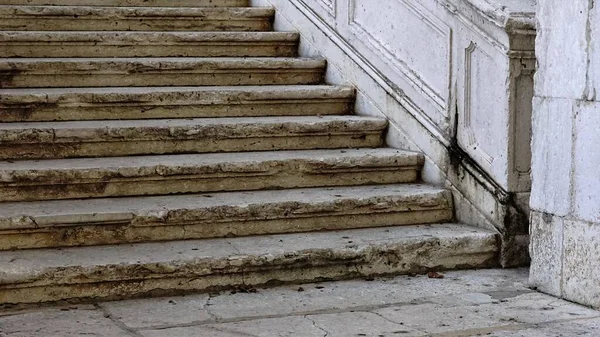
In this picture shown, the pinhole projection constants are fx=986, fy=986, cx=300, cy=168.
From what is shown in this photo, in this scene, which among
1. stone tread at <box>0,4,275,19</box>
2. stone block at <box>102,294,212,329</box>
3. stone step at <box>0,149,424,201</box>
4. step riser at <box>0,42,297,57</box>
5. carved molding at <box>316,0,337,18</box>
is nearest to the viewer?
stone block at <box>102,294,212,329</box>

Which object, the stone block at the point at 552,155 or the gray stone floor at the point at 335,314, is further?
the stone block at the point at 552,155

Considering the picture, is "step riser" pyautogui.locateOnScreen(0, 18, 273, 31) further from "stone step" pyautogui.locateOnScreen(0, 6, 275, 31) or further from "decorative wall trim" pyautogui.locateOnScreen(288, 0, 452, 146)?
"decorative wall trim" pyautogui.locateOnScreen(288, 0, 452, 146)

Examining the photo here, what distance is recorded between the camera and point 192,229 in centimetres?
504

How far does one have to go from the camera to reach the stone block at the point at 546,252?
467 cm

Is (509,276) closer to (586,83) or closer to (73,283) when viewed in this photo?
(586,83)

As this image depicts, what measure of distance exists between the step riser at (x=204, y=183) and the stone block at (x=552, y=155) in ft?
3.98

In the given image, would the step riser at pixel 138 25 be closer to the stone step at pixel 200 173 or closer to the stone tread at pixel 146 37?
the stone tread at pixel 146 37

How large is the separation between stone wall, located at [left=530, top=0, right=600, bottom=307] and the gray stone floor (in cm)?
18

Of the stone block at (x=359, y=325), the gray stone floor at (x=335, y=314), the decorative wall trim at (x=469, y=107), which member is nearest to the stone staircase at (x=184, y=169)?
the gray stone floor at (x=335, y=314)

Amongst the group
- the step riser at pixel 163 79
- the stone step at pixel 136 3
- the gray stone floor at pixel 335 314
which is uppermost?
the stone step at pixel 136 3

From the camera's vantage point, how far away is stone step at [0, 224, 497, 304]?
14.6 feet

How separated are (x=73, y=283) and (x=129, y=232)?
0.52m

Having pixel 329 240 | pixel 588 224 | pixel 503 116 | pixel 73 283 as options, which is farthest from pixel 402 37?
pixel 73 283

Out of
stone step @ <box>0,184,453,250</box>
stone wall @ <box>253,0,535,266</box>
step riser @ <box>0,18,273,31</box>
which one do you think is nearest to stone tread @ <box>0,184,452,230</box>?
stone step @ <box>0,184,453,250</box>
